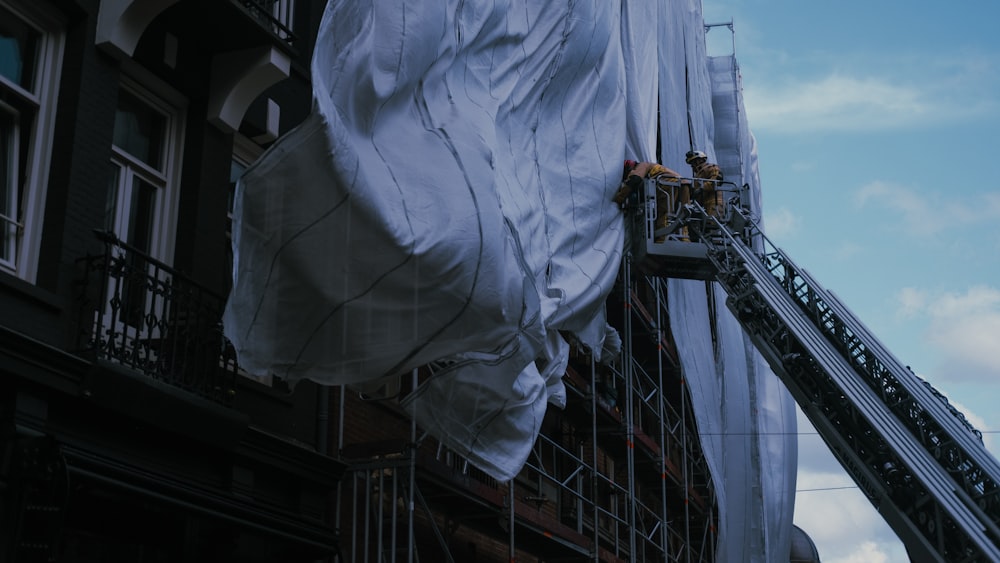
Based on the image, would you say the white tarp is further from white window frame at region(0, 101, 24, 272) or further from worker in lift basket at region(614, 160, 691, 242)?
white window frame at region(0, 101, 24, 272)

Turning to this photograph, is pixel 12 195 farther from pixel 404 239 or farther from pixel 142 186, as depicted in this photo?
pixel 404 239

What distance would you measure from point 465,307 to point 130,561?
12.7 ft

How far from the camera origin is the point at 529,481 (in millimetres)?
20656

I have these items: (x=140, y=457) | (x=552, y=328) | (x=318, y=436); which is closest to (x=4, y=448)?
(x=140, y=457)

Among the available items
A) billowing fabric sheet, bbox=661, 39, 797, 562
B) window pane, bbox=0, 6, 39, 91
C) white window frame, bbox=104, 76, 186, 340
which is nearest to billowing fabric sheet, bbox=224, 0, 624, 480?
white window frame, bbox=104, 76, 186, 340

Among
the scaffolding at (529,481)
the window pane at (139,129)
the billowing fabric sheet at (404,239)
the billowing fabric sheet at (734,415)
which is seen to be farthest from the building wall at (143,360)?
the billowing fabric sheet at (734,415)

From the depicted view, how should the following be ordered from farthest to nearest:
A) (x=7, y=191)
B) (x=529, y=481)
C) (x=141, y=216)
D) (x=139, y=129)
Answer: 1. (x=529, y=481)
2. (x=139, y=129)
3. (x=141, y=216)
4. (x=7, y=191)

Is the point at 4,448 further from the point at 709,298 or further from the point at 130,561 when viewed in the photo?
the point at 709,298

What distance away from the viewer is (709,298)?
23.7 meters

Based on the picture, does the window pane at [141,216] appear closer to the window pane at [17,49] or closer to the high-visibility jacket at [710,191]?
the window pane at [17,49]

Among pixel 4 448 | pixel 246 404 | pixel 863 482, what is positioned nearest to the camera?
pixel 4 448

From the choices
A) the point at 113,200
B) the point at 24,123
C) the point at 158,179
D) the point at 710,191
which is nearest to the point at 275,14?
the point at 158,179

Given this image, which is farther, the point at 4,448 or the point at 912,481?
the point at 912,481

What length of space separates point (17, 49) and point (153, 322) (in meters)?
2.72
